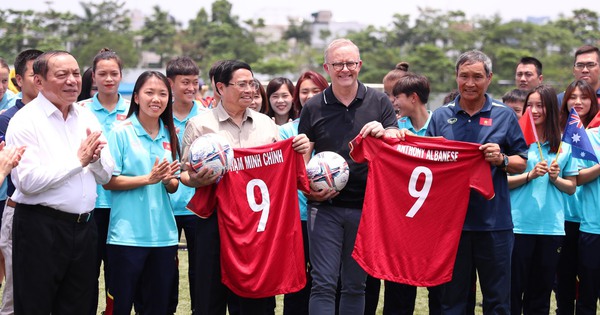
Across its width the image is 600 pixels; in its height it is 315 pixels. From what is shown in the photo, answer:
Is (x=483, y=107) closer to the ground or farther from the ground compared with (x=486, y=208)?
farther from the ground

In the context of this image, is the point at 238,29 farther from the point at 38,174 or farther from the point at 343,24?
Result: the point at 38,174

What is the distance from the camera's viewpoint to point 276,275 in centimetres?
558

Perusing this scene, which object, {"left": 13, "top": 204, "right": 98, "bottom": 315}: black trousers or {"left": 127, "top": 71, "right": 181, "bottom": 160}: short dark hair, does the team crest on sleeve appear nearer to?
{"left": 127, "top": 71, "right": 181, "bottom": 160}: short dark hair

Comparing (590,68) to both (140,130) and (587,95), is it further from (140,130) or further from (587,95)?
(140,130)

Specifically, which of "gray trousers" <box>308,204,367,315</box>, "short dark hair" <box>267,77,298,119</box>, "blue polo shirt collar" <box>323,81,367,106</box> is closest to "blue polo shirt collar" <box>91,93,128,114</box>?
"short dark hair" <box>267,77,298,119</box>

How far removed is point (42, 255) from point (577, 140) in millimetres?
4300

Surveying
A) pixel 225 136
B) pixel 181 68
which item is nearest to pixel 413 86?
pixel 181 68

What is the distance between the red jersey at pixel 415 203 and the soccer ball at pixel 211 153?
37.9 inches

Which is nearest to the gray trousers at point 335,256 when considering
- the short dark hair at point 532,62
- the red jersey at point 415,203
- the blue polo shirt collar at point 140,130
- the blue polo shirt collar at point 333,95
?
the red jersey at point 415,203

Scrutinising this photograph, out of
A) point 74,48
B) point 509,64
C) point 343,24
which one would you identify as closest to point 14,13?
point 74,48

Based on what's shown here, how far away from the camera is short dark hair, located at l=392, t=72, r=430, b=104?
284 inches

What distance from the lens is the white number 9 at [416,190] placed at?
5.61 metres

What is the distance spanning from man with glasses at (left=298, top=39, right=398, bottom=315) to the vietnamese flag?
1.19m

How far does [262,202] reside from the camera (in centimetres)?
553
